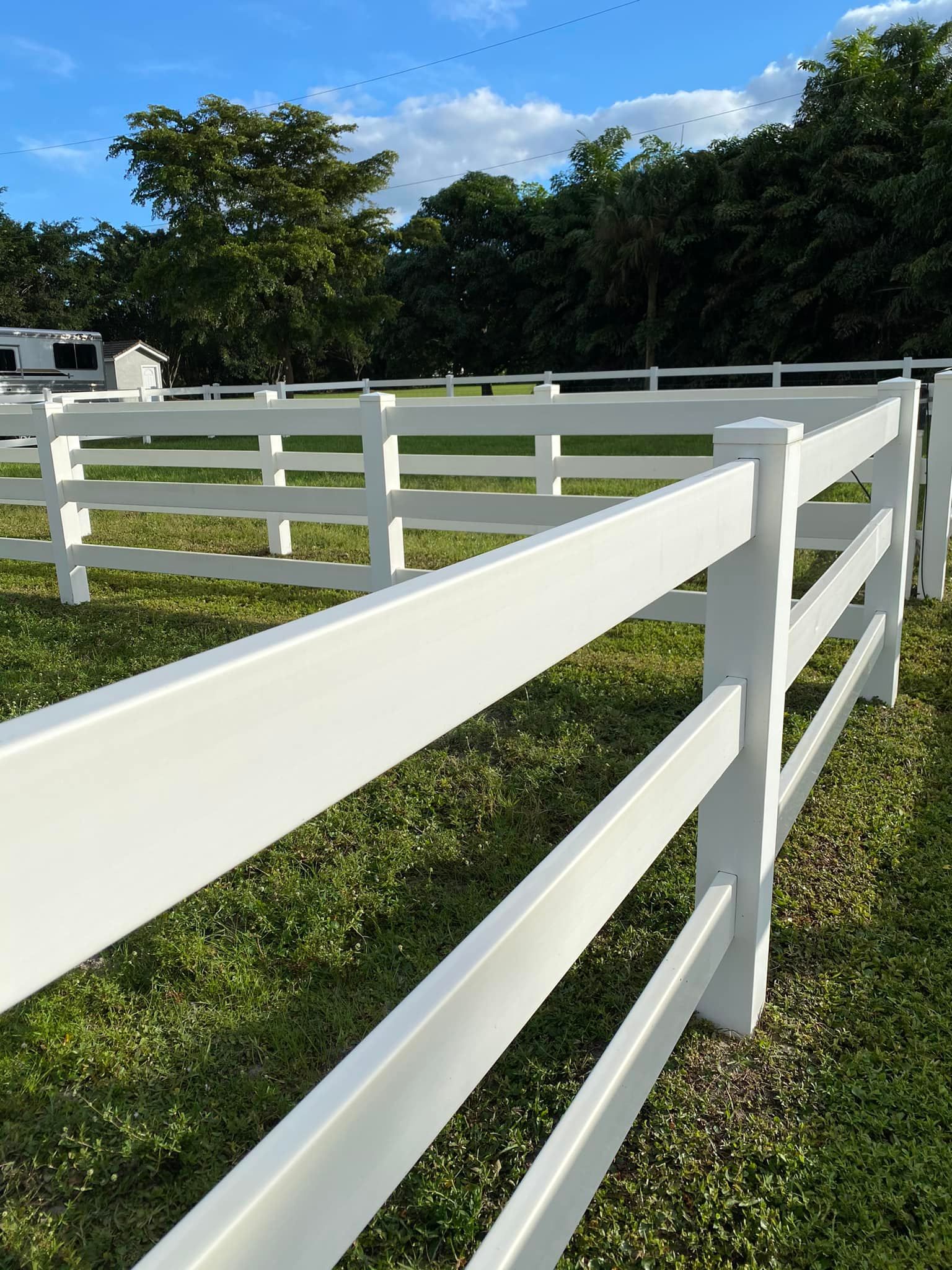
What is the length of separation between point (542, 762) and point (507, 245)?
39.2 metres

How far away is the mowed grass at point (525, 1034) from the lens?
173 centimetres

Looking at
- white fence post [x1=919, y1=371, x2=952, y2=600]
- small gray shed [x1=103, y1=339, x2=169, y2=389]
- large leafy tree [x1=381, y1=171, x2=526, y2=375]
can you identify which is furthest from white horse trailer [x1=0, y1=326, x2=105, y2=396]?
white fence post [x1=919, y1=371, x2=952, y2=600]

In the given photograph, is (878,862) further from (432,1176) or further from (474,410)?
(474,410)

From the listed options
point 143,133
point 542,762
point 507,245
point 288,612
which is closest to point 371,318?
point 143,133

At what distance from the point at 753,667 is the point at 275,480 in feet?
19.5

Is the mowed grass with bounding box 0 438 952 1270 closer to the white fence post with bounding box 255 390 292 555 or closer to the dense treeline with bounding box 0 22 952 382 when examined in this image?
the white fence post with bounding box 255 390 292 555

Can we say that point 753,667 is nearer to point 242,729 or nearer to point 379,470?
point 242,729

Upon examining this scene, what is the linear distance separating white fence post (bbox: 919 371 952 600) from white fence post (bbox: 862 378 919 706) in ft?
5.09

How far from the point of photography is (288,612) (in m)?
5.69

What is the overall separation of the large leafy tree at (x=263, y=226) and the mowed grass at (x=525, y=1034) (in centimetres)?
2642

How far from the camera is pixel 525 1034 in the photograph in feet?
7.18

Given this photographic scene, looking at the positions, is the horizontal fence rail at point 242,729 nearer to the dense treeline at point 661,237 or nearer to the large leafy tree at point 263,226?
the dense treeline at point 661,237

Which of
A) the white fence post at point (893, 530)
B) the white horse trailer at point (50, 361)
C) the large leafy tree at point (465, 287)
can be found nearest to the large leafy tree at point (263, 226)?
→ the white horse trailer at point (50, 361)

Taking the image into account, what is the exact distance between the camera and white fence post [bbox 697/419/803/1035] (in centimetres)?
184
